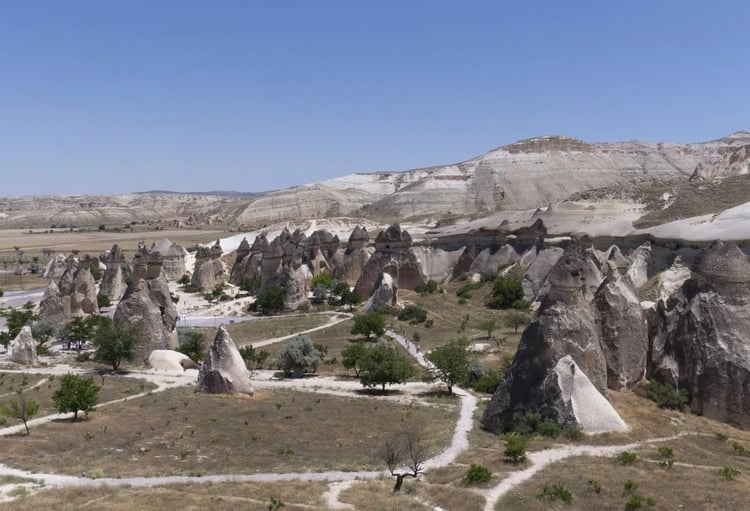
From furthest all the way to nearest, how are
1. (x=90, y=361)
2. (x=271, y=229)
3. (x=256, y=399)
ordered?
(x=271, y=229) < (x=90, y=361) < (x=256, y=399)

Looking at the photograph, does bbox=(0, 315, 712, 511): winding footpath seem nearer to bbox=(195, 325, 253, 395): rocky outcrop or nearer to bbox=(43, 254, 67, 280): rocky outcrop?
bbox=(195, 325, 253, 395): rocky outcrop

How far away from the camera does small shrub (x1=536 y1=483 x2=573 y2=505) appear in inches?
546

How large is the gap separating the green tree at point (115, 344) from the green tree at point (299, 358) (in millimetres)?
7439

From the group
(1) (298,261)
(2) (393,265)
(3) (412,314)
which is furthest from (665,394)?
(1) (298,261)

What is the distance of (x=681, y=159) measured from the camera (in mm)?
156125

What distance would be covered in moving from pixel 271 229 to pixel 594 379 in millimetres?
84657

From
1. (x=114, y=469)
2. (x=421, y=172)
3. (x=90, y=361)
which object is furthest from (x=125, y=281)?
(x=421, y=172)

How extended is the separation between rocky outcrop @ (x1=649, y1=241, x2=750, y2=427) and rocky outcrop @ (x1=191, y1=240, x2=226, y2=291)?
51388mm

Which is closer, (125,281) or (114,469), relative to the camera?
(114,469)

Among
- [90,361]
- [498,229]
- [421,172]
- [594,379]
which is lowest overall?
[90,361]

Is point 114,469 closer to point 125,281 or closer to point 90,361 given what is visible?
point 90,361

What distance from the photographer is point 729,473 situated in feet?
50.3

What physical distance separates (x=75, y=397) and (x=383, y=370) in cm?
1204

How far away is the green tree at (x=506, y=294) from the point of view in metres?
47.6
